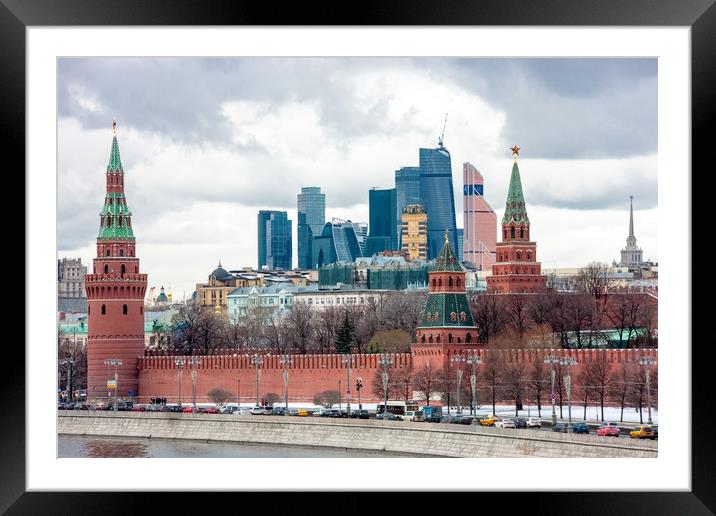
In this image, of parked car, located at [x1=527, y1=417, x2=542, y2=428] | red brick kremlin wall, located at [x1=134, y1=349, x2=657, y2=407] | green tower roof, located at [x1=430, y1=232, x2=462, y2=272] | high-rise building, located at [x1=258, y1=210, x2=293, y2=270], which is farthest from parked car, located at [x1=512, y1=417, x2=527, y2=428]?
high-rise building, located at [x1=258, y1=210, x2=293, y2=270]

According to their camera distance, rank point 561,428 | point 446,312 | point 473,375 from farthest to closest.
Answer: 1. point 446,312
2. point 473,375
3. point 561,428

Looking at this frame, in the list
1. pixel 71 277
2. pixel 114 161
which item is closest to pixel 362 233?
pixel 71 277

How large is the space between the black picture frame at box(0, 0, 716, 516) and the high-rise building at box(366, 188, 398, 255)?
90.8 metres

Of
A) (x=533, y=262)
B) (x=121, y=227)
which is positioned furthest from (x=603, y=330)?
(x=121, y=227)

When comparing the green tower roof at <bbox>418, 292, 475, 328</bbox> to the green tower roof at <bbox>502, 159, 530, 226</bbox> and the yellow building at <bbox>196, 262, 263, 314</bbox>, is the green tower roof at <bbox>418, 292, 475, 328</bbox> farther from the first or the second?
the yellow building at <bbox>196, 262, 263, 314</bbox>

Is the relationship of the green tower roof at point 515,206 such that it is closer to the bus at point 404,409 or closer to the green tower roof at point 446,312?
the green tower roof at point 446,312

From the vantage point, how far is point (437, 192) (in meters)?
104

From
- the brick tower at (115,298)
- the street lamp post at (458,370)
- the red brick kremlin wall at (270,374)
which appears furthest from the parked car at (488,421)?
the brick tower at (115,298)

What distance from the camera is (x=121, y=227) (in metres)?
48.9

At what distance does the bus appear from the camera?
116 ft

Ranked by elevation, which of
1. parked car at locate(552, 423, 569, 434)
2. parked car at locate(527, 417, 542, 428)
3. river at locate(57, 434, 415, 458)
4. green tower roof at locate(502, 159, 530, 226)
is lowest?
river at locate(57, 434, 415, 458)

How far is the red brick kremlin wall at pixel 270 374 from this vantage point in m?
41.3

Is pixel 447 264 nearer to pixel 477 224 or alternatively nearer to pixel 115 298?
pixel 115 298
